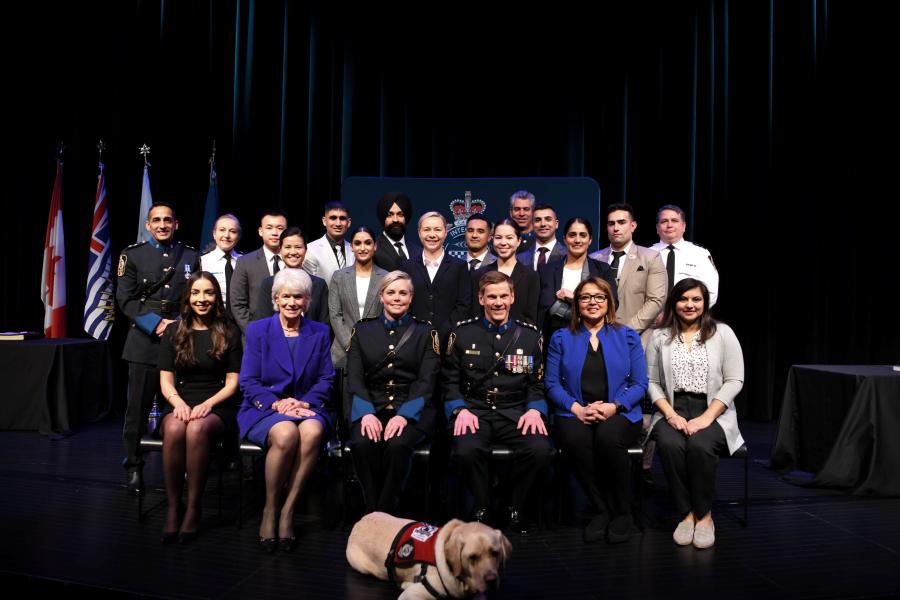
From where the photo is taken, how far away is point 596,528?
3.18 m

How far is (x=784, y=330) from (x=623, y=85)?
300 centimetres

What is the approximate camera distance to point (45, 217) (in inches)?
276

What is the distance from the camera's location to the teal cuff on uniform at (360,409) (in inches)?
130

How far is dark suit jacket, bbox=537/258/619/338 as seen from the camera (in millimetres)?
3956

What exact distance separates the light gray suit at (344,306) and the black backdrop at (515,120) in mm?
3277

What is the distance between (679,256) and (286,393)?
9.29 ft

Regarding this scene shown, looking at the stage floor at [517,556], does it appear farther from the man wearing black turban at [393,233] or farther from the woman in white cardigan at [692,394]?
the man wearing black turban at [393,233]

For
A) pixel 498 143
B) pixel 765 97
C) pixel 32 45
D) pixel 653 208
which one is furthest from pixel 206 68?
pixel 765 97

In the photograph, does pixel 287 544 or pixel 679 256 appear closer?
pixel 287 544

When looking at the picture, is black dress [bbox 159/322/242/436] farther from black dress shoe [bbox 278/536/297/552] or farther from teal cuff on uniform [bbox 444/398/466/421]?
teal cuff on uniform [bbox 444/398/466/421]

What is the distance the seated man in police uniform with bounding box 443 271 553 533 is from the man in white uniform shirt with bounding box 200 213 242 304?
1662 mm

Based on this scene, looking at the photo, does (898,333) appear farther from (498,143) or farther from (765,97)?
(498,143)

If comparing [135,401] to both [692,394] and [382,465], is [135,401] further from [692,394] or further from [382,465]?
[692,394]

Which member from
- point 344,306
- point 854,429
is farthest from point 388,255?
point 854,429
